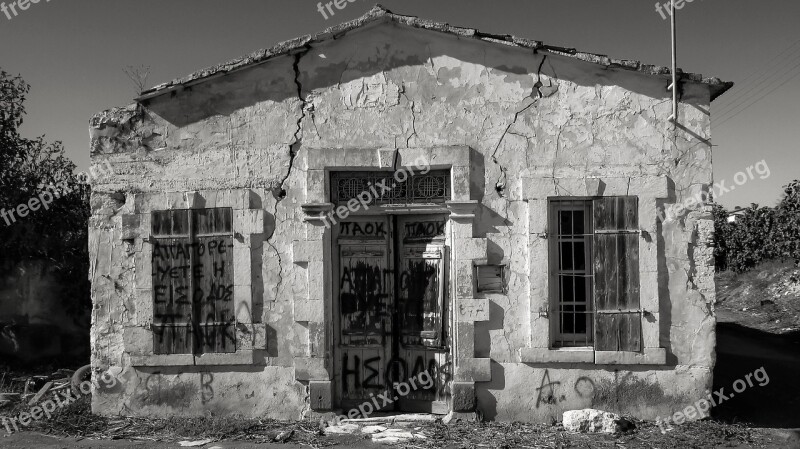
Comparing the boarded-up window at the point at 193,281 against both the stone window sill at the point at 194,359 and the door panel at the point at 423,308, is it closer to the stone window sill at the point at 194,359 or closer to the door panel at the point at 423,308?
the stone window sill at the point at 194,359

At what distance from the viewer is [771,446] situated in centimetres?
634

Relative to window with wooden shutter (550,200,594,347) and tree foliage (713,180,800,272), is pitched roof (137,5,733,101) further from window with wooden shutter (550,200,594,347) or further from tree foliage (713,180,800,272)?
tree foliage (713,180,800,272)

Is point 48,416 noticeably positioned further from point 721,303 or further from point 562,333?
point 721,303

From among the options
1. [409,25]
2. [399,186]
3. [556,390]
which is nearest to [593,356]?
[556,390]

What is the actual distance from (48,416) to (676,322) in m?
7.11

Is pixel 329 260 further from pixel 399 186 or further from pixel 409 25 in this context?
pixel 409 25

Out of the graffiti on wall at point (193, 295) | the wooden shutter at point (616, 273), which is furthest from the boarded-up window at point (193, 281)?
the wooden shutter at point (616, 273)

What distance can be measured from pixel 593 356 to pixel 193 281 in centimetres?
456

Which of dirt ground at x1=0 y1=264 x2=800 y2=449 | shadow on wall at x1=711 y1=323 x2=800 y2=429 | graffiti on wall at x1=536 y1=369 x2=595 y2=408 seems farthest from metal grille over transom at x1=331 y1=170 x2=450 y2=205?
shadow on wall at x1=711 y1=323 x2=800 y2=429

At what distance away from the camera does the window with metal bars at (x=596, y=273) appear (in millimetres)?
7055

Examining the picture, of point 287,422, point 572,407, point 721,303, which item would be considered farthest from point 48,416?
point 721,303

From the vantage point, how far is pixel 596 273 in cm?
712

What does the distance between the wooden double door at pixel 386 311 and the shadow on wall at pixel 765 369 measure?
3433 millimetres

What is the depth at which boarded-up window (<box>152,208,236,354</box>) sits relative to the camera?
24.4ft
